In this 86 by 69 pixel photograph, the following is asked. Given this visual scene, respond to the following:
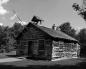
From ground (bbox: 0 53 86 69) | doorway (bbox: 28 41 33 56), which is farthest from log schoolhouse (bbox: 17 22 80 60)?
ground (bbox: 0 53 86 69)

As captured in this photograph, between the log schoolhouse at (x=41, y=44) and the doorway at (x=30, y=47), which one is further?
the doorway at (x=30, y=47)

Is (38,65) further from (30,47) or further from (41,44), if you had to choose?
(30,47)

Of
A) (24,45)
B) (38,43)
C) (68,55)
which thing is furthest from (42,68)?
(68,55)

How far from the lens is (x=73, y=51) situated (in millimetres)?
30359

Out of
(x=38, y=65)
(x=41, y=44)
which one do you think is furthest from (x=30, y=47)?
(x=38, y=65)

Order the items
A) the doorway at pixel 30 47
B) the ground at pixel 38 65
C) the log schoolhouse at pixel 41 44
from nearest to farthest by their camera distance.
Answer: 1. the ground at pixel 38 65
2. the log schoolhouse at pixel 41 44
3. the doorway at pixel 30 47

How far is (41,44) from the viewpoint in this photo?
24.7 m

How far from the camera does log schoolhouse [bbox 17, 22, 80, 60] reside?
23.7 meters

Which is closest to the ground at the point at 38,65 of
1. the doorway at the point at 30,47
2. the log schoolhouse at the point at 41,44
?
the log schoolhouse at the point at 41,44

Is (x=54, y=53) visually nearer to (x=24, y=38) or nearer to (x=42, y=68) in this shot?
(x=24, y=38)

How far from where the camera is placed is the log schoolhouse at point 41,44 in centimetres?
2369

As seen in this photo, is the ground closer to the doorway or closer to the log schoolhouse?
the log schoolhouse

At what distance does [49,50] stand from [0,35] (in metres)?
39.4

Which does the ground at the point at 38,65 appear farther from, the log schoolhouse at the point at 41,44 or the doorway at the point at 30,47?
the doorway at the point at 30,47
